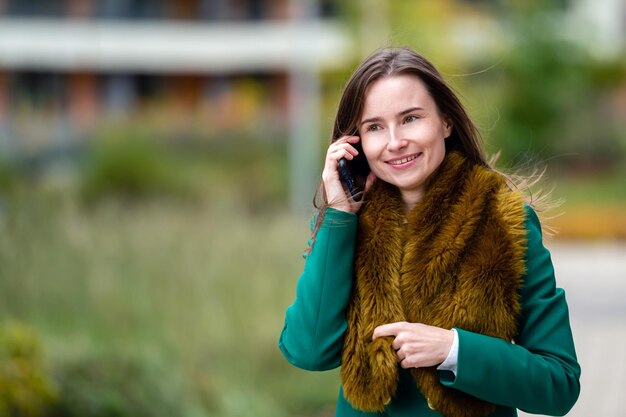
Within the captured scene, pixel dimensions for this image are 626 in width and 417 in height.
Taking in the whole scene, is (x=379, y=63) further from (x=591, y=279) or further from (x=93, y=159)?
(x=93, y=159)

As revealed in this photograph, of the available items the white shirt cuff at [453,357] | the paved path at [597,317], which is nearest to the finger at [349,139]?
the white shirt cuff at [453,357]

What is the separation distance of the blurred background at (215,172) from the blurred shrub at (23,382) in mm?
12

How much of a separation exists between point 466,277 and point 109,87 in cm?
3750

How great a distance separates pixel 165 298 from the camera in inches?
268

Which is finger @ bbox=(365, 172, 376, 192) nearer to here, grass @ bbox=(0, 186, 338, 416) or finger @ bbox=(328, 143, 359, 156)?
finger @ bbox=(328, 143, 359, 156)

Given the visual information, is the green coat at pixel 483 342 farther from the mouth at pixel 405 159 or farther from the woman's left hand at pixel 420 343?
the mouth at pixel 405 159

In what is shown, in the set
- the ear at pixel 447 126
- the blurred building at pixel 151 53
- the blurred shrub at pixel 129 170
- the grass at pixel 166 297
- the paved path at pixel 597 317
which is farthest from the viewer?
the blurred building at pixel 151 53

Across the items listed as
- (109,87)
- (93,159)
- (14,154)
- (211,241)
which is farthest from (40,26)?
(211,241)

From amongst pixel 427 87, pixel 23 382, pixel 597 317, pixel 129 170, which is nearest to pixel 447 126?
pixel 427 87

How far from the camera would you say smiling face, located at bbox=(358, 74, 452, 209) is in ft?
6.88

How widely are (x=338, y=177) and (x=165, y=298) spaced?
4801 millimetres

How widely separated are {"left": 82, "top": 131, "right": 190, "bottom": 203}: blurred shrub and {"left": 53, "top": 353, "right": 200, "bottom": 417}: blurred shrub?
43.8 feet

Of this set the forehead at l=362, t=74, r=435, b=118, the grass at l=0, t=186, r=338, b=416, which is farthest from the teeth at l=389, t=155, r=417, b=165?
the grass at l=0, t=186, r=338, b=416

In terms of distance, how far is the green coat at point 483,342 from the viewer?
1.92 metres
